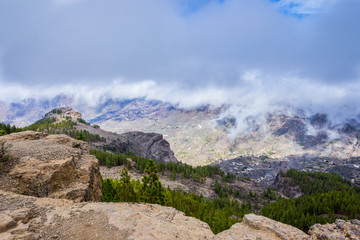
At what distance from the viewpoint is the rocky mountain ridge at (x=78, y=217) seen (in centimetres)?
1452

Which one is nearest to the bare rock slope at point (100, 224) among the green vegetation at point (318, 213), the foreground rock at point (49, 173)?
the foreground rock at point (49, 173)

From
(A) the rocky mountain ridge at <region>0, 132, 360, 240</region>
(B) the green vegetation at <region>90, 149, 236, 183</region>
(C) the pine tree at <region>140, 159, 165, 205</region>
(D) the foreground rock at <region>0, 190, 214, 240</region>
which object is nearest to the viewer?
(D) the foreground rock at <region>0, 190, 214, 240</region>

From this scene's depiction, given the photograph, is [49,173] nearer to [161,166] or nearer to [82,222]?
[82,222]

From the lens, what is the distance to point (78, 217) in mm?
16359

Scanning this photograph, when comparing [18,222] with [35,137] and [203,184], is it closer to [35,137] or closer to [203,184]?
[35,137]

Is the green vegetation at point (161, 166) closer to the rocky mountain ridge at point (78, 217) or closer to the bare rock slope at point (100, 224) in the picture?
the rocky mountain ridge at point (78, 217)

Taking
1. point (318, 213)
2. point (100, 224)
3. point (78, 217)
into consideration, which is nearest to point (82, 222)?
point (78, 217)

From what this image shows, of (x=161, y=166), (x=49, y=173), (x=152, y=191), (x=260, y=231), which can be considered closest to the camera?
(x=260, y=231)

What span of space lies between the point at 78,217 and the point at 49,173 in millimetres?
8060

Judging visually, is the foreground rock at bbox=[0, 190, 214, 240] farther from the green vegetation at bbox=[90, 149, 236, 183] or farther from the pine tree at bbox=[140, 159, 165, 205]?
the green vegetation at bbox=[90, 149, 236, 183]

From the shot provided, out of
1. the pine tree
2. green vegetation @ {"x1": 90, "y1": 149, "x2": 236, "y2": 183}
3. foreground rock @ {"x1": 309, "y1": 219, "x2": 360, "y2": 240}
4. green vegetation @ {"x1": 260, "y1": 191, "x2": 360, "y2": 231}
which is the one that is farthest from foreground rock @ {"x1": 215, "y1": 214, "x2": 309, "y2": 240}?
green vegetation @ {"x1": 90, "y1": 149, "x2": 236, "y2": 183}

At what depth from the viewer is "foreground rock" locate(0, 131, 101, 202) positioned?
20141 millimetres

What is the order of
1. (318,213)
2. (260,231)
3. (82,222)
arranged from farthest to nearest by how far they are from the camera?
(318,213), (260,231), (82,222)

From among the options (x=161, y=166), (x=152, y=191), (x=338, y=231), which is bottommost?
(x=161, y=166)
